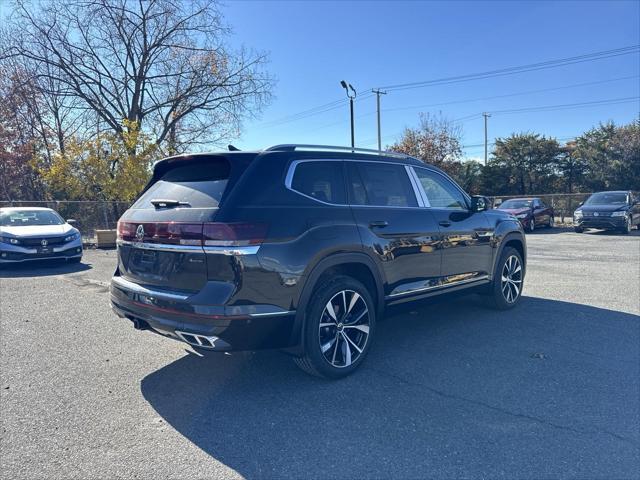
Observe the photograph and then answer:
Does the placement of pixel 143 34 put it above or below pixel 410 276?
above

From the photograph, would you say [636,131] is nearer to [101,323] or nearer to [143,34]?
[143,34]

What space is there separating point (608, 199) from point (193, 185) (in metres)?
20.2

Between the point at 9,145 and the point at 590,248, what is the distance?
30.4 metres

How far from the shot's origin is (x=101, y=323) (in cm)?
566

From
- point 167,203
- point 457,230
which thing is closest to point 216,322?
point 167,203

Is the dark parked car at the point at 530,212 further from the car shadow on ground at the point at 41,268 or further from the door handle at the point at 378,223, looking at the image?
the door handle at the point at 378,223

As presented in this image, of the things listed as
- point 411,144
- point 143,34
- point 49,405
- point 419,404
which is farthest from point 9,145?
point 419,404

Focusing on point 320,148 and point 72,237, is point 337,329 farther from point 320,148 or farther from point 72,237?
point 72,237

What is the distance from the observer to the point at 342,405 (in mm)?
3424

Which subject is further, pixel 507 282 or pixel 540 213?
pixel 540 213

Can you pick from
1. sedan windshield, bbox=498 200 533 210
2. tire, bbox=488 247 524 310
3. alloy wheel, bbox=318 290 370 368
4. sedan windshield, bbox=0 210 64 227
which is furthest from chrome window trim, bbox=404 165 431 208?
sedan windshield, bbox=498 200 533 210

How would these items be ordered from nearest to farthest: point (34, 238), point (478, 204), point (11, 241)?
point (478, 204) < point (11, 241) < point (34, 238)

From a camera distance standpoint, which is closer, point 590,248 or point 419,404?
point 419,404

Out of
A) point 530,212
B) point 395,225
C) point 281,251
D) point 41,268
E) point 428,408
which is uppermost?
point 395,225
